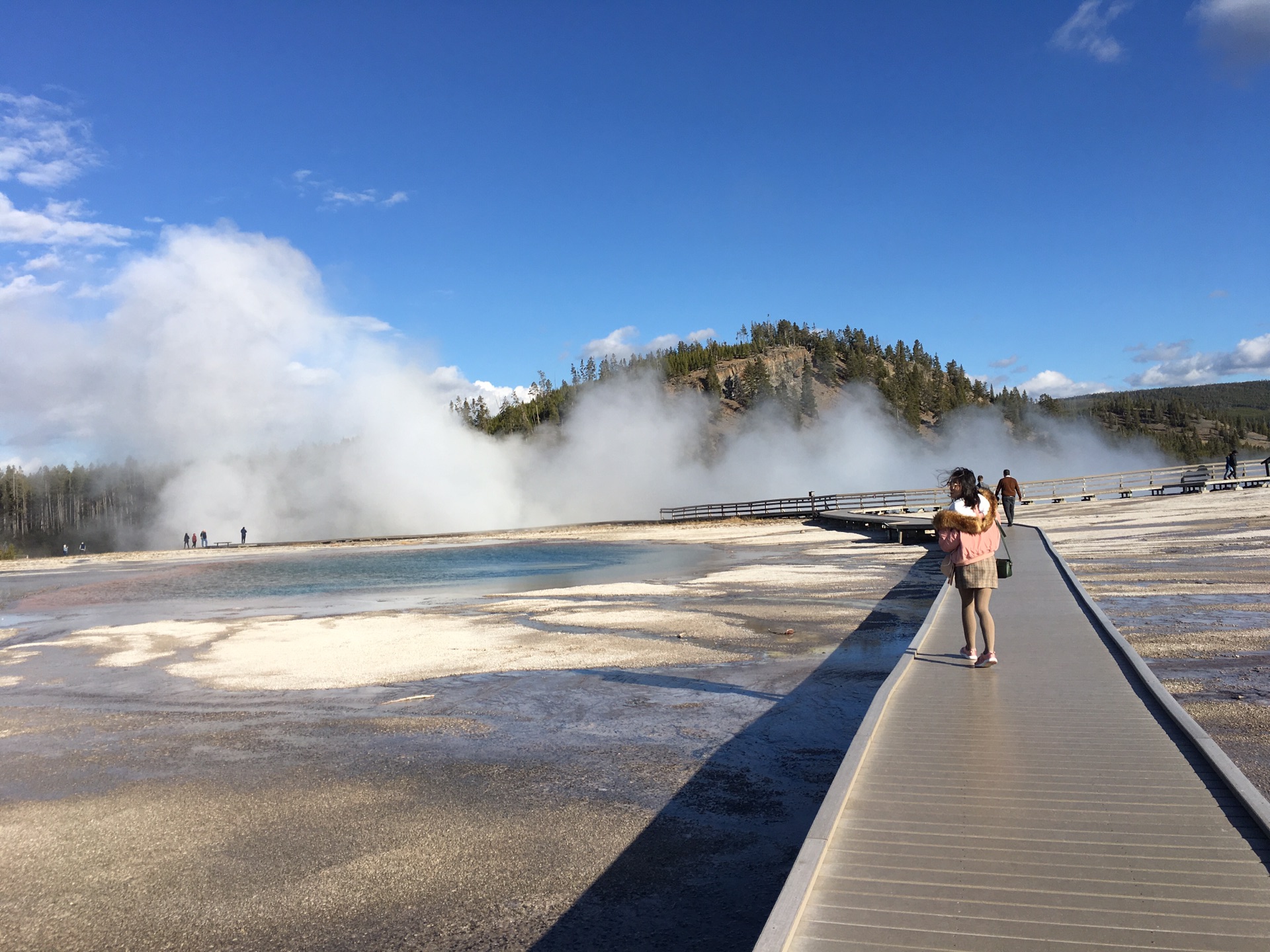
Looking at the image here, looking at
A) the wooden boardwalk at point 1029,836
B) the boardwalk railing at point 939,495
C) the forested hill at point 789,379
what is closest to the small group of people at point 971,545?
the wooden boardwalk at point 1029,836

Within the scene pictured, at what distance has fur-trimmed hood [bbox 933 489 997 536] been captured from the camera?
7844 millimetres

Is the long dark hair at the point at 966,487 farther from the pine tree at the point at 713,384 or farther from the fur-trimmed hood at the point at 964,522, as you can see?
the pine tree at the point at 713,384

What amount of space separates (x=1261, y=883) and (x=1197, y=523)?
94.9 ft

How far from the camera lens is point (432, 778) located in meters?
7.47

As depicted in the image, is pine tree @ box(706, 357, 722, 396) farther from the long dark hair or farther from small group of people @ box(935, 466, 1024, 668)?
the long dark hair

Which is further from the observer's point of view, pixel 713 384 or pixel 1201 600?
pixel 713 384

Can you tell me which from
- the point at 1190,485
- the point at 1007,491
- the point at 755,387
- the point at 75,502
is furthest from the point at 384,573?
the point at 75,502

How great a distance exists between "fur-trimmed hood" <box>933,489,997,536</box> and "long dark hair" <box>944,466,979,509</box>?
126mm

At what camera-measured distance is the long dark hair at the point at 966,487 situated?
7.75 metres

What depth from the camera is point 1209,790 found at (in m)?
4.82

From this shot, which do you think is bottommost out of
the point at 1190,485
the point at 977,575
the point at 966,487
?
the point at 977,575

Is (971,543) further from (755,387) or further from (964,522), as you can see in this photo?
(755,387)

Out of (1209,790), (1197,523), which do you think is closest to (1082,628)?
(1209,790)

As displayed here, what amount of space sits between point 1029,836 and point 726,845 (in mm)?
2138
